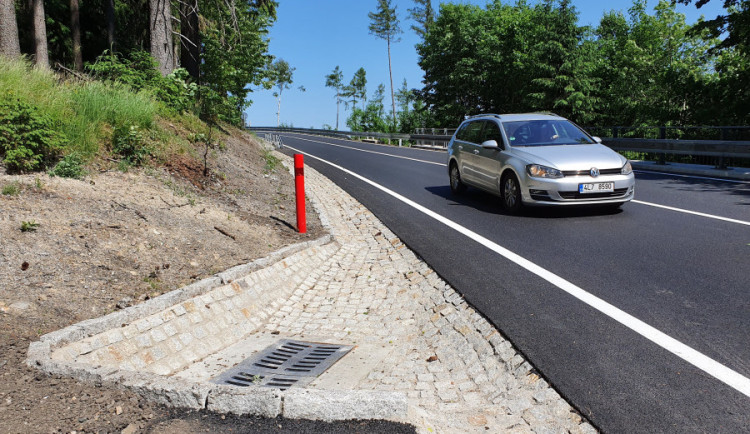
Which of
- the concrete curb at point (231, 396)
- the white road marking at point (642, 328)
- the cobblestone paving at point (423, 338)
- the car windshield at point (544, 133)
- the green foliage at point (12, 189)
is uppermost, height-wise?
the car windshield at point (544, 133)

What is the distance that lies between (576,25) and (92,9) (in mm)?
36289

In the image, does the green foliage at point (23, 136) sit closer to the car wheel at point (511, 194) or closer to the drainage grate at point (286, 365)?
the drainage grate at point (286, 365)

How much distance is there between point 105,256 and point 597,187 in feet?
23.7

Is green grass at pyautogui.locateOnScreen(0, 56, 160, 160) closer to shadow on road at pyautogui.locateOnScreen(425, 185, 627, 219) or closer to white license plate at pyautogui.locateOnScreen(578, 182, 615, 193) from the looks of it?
shadow on road at pyautogui.locateOnScreen(425, 185, 627, 219)

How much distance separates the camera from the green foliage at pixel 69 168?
6.83m

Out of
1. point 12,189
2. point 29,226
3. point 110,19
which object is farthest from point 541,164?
point 110,19

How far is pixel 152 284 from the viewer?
5.25 metres

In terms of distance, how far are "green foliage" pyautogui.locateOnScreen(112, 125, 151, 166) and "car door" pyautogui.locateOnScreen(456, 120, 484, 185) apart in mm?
6355

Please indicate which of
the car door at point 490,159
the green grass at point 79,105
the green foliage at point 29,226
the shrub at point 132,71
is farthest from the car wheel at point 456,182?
the green foliage at point 29,226

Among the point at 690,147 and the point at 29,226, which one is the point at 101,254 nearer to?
the point at 29,226

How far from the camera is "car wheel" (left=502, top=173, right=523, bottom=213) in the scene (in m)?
9.59

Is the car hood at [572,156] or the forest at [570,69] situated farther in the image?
the forest at [570,69]

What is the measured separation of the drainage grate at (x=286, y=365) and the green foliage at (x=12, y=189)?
3395 millimetres

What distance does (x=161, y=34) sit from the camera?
46.1 feet
